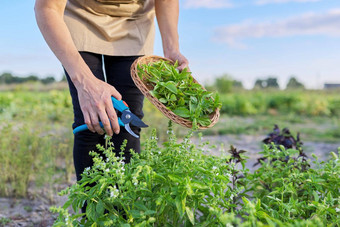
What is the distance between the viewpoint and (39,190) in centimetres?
329

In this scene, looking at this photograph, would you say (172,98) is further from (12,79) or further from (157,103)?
(12,79)

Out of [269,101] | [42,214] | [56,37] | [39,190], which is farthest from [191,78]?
[269,101]

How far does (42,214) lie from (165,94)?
158 cm

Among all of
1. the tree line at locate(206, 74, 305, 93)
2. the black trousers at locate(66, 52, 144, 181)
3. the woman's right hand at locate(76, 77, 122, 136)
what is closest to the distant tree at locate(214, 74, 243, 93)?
the tree line at locate(206, 74, 305, 93)

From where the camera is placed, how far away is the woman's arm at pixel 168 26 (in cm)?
221

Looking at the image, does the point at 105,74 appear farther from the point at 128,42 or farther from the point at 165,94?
the point at 165,94

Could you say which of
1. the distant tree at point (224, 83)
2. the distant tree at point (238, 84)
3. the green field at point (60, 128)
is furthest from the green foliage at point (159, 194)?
the distant tree at point (238, 84)

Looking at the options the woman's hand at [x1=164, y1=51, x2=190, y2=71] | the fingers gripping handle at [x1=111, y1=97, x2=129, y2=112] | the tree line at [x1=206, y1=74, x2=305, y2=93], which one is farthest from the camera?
the tree line at [x1=206, y1=74, x2=305, y2=93]

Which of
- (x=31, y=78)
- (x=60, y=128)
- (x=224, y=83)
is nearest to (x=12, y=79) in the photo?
(x=31, y=78)

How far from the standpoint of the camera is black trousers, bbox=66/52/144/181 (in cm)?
193

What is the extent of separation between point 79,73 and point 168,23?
0.87 meters

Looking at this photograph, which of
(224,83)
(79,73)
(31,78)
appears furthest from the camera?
(31,78)

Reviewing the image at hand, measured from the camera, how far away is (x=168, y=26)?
2.22 meters

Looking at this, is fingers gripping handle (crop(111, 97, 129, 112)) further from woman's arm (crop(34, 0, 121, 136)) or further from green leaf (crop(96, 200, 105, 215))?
green leaf (crop(96, 200, 105, 215))
